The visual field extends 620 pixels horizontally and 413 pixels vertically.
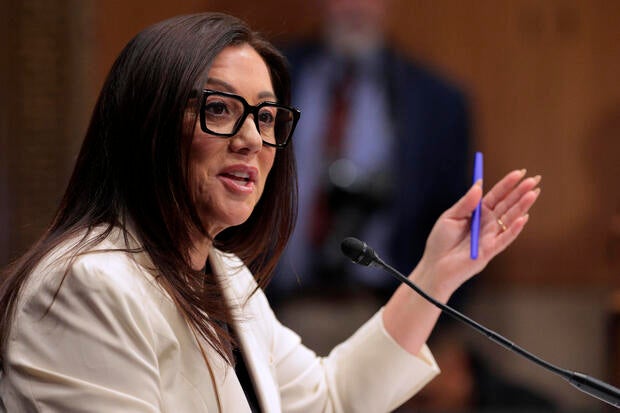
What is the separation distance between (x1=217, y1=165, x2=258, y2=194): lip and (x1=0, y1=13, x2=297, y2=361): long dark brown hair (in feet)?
0.27

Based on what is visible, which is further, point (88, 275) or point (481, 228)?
point (481, 228)

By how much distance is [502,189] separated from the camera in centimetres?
188

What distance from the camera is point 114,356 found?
140 cm

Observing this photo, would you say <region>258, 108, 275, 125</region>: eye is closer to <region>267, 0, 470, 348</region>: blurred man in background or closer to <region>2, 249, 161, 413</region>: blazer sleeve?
<region>2, 249, 161, 413</region>: blazer sleeve

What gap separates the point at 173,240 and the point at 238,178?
171 millimetres

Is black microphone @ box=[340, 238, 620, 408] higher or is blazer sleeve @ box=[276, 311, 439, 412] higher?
black microphone @ box=[340, 238, 620, 408]

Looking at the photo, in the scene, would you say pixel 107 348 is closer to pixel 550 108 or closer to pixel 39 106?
pixel 39 106

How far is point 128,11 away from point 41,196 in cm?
88

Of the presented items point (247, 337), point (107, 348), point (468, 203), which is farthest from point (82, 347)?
point (468, 203)

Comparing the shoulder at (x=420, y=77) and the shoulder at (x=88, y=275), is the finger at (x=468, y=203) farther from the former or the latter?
the shoulder at (x=420, y=77)

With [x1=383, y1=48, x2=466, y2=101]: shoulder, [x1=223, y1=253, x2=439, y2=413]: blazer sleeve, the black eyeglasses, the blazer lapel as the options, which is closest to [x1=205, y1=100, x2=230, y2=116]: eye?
the black eyeglasses

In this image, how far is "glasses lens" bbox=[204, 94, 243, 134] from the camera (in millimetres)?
1581

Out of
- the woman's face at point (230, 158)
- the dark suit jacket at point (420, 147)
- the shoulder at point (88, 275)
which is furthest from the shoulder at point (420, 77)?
the shoulder at point (88, 275)

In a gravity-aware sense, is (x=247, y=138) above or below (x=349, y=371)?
above
